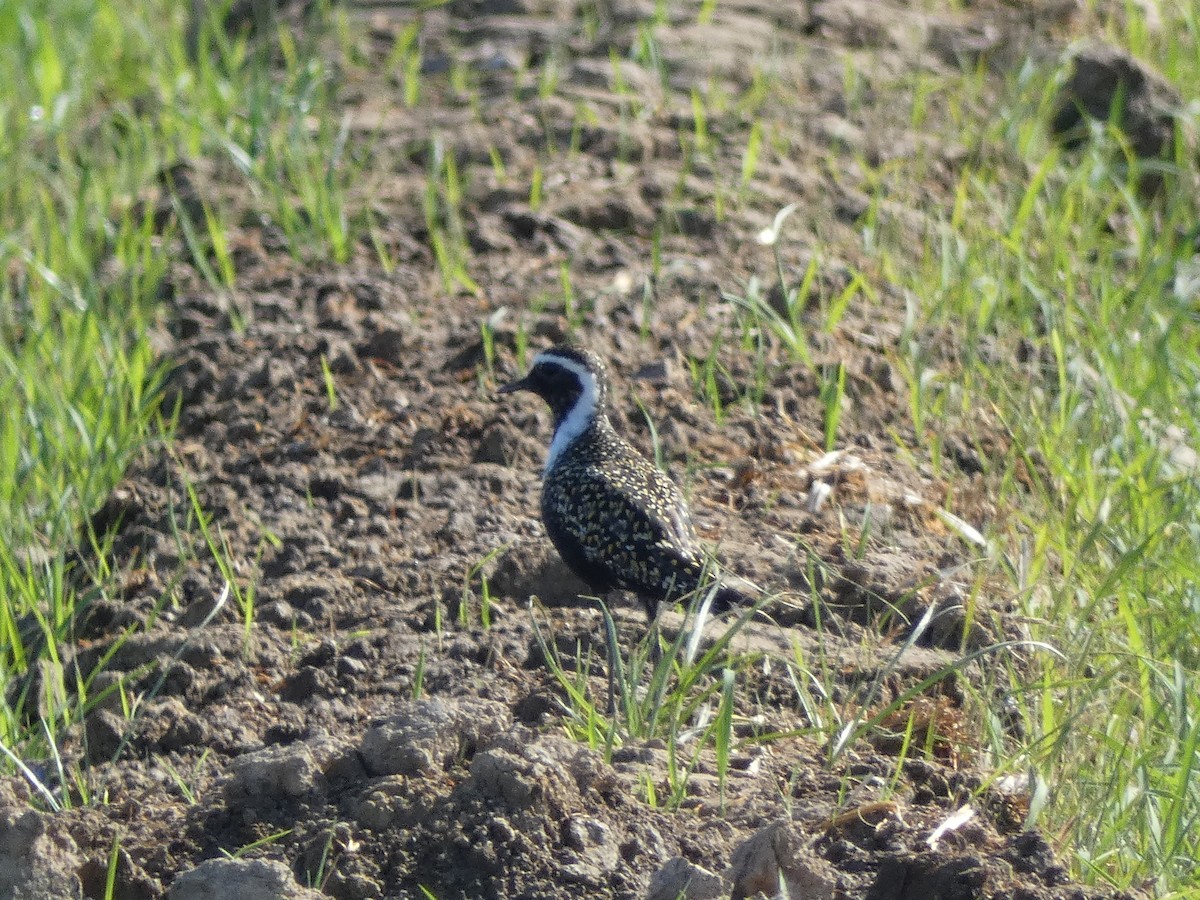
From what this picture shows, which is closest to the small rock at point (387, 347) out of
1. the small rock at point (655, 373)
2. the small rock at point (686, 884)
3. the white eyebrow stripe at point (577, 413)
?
the small rock at point (655, 373)

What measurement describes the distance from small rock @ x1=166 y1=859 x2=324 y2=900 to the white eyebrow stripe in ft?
5.96

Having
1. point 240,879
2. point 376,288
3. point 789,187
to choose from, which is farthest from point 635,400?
point 240,879

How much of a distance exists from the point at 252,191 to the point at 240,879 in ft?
13.8

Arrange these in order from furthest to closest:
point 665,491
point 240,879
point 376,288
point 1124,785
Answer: point 376,288
point 665,491
point 1124,785
point 240,879

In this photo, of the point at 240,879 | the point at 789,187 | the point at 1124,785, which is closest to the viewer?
the point at 240,879

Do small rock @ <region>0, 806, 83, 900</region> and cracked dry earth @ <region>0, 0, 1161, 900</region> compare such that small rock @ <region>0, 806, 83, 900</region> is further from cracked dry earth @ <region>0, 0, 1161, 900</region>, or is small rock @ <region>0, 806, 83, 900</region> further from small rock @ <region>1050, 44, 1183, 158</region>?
small rock @ <region>1050, 44, 1183, 158</region>

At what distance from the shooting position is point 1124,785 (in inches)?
146

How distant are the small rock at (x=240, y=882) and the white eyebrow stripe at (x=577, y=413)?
1.82 m

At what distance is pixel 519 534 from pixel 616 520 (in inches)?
23.9

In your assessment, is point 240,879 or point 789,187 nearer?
point 240,879

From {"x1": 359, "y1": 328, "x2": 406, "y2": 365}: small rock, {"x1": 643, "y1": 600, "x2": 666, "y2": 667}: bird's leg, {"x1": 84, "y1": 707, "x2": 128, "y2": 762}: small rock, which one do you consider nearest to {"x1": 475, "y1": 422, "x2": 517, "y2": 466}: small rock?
{"x1": 359, "y1": 328, "x2": 406, "y2": 365}: small rock

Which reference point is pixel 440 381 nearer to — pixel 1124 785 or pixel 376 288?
pixel 376 288

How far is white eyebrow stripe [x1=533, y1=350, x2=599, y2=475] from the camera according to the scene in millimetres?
4891

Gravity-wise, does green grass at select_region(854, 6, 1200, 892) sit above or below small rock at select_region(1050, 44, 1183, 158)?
below
